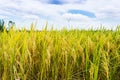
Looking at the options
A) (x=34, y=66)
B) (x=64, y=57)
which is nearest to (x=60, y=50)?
(x=64, y=57)

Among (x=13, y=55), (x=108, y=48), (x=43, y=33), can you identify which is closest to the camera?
(x=13, y=55)

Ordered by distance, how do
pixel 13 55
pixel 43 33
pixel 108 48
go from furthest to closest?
pixel 43 33
pixel 108 48
pixel 13 55

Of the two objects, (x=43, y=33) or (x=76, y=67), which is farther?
(x=43, y=33)

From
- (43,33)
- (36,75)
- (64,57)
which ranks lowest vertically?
(36,75)

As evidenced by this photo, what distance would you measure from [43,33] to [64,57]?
46 cm

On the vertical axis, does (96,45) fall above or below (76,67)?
above

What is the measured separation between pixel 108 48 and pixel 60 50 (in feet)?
1.41

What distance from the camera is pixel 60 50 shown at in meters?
2.31

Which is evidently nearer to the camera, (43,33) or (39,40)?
(39,40)

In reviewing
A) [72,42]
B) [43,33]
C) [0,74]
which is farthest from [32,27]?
[0,74]

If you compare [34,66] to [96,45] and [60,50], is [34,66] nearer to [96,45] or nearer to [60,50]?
[60,50]

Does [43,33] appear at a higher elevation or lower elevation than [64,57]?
higher

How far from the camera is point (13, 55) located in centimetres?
220

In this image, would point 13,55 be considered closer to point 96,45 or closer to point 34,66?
point 34,66
